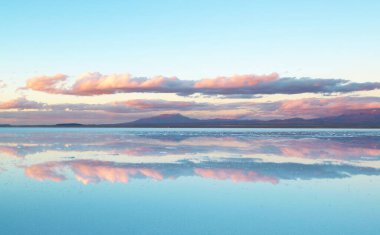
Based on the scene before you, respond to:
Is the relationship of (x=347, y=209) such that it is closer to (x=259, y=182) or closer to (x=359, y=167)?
(x=259, y=182)

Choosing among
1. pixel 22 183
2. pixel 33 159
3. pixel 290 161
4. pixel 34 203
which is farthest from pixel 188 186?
pixel 33 159

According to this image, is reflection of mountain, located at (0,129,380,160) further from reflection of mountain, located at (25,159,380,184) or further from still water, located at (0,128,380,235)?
still water, located at (0,128,380,235)

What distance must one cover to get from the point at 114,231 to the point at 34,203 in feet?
11.0

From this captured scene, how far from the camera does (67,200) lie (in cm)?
980

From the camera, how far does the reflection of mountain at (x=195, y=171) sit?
516 inches

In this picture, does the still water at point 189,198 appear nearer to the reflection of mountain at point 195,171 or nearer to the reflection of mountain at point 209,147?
the reflection of mountain at point 195,171

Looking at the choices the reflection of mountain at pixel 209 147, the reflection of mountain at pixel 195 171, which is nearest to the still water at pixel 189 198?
the reflection of mountain at pixel 195 171

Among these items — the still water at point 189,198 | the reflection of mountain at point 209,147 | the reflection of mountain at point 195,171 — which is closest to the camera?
the still water at point 189,198

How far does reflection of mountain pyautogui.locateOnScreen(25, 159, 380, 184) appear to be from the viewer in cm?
1311

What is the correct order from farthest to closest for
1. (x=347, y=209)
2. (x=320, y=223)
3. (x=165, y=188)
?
(x=165, y=188)
(x=347, y=209)
(x=320, y=223)

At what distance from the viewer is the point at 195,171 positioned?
14492 mm

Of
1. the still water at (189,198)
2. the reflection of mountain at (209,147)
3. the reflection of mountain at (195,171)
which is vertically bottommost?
the still water at (189,198)

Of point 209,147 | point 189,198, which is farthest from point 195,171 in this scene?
point 209,147

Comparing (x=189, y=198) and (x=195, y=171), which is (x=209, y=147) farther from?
(x=189, y=198)
